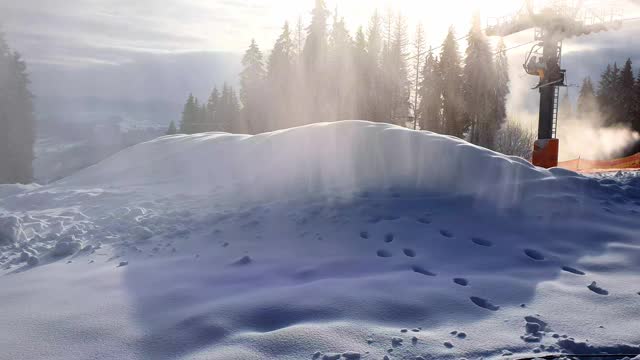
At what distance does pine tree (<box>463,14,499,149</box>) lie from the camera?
124 ft

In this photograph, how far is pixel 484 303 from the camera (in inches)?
175

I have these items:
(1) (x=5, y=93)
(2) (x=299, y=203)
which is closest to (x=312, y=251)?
(2) (x=299, y=203)

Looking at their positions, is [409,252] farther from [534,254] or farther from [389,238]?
[534,254]

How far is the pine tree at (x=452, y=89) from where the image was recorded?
125 ft

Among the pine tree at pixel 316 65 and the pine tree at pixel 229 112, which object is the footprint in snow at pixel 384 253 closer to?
the pine tree at pixel 316 65

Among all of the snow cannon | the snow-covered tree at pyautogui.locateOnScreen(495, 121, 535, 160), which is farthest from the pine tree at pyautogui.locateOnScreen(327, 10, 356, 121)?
the snow cannon

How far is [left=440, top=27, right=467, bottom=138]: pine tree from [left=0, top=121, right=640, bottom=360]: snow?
97.3 ft

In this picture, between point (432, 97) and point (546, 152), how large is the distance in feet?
63.4

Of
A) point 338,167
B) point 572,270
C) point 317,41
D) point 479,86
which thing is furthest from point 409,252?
point 317,41

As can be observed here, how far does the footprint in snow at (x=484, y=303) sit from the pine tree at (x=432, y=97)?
35634 mm

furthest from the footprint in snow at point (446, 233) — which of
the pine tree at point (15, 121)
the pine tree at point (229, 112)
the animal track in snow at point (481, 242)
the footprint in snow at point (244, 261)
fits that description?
the pine tree at point (229, 112)

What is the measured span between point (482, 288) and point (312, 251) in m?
1.92

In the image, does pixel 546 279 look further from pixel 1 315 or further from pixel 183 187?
pixel 183 187

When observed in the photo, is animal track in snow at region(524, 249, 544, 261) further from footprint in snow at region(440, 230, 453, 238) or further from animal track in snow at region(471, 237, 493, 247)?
footprint in snow at region(440, 230, 453, 238)
